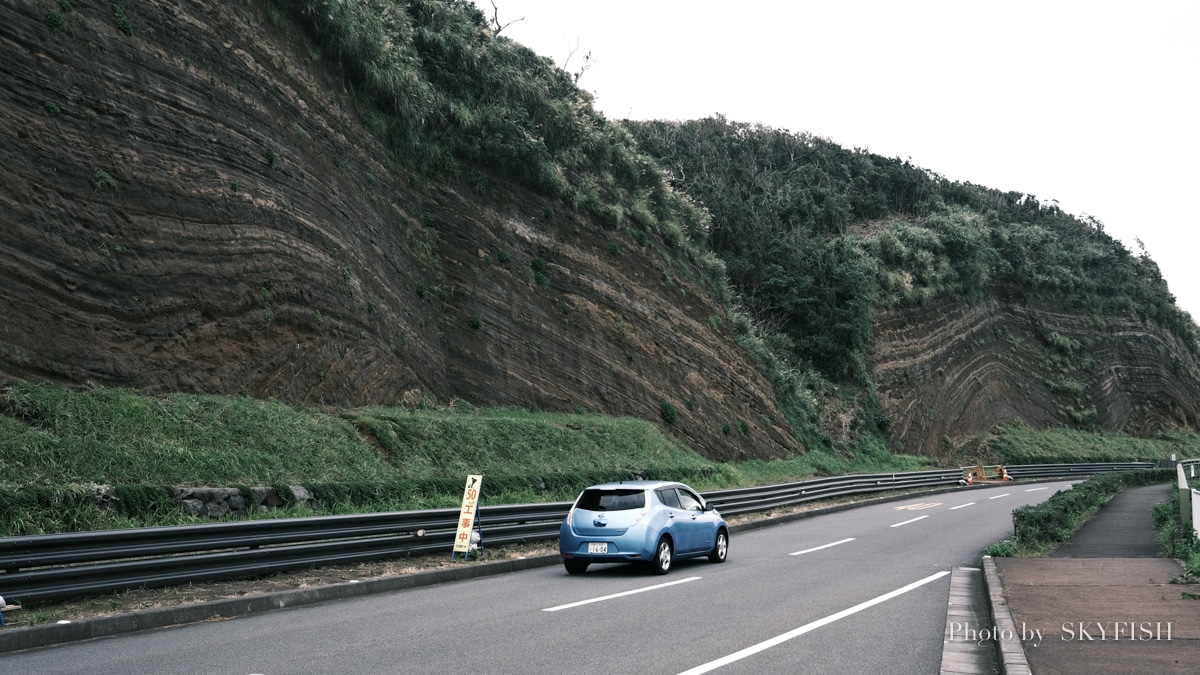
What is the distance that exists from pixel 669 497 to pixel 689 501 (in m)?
0.76

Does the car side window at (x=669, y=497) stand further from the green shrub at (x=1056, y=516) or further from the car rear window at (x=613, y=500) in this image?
the green shrub at (x=1056, y=516)

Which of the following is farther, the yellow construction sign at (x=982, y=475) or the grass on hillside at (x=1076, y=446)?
the grass on hillside at (x=1076, y=446)

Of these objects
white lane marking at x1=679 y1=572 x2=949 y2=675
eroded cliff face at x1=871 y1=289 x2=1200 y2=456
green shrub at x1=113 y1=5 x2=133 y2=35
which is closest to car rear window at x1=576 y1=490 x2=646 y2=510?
white lane marking at x1=679 y1=572 x2=949 y2=675

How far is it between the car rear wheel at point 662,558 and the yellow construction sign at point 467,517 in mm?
2926

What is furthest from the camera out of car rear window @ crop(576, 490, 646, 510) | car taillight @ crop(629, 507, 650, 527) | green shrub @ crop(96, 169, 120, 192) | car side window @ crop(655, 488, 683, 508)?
green shrub @ crop(96, 169, 120, 192)

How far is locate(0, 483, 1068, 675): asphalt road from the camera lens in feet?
24.7

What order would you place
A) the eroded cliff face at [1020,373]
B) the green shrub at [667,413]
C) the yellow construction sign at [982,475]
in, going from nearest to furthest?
the green shrub at [667,413] < the yellow construction sign at [982,475] < the eroded cliff face at [1020,373]

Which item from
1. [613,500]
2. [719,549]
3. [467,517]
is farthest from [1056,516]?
[467,517]

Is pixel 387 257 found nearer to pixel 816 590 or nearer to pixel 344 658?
pixel 816 590

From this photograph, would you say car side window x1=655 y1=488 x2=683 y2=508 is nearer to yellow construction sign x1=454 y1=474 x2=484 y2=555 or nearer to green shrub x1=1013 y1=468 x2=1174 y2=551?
yellow construction sign x1=454 y1=474 x2=484 y2=555

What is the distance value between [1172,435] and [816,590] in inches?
2567

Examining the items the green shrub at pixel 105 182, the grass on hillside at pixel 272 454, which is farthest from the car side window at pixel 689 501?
the green shrub at pixel 105 182

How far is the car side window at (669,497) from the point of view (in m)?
15.0

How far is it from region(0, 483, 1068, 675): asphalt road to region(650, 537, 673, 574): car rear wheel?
0.67 feet
